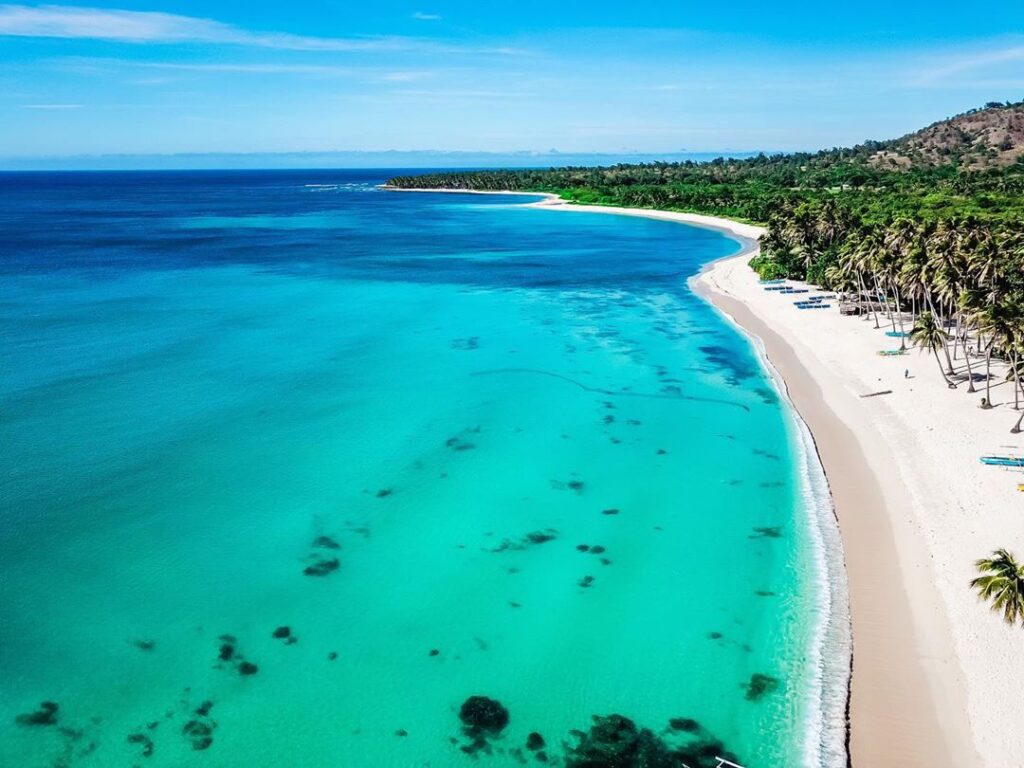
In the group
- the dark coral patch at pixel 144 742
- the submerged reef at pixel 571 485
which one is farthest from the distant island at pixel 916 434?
the dark coral patch at pixel 144 742

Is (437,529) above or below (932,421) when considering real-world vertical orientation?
below

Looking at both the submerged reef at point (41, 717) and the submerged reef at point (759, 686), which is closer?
the submerged reef at point (41, 717)

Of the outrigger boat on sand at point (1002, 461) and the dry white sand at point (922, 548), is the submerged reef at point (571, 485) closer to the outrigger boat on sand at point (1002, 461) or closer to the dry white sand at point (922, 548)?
the dry white sand at point (922, 548)

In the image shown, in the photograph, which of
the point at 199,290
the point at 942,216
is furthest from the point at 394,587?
the point at 942,216

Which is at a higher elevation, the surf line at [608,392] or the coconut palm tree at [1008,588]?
the coconut palm tree at [1008,588]

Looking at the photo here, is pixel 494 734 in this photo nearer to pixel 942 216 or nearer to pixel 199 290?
pixel 199 290

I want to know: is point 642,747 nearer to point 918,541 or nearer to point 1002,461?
point 918,541
